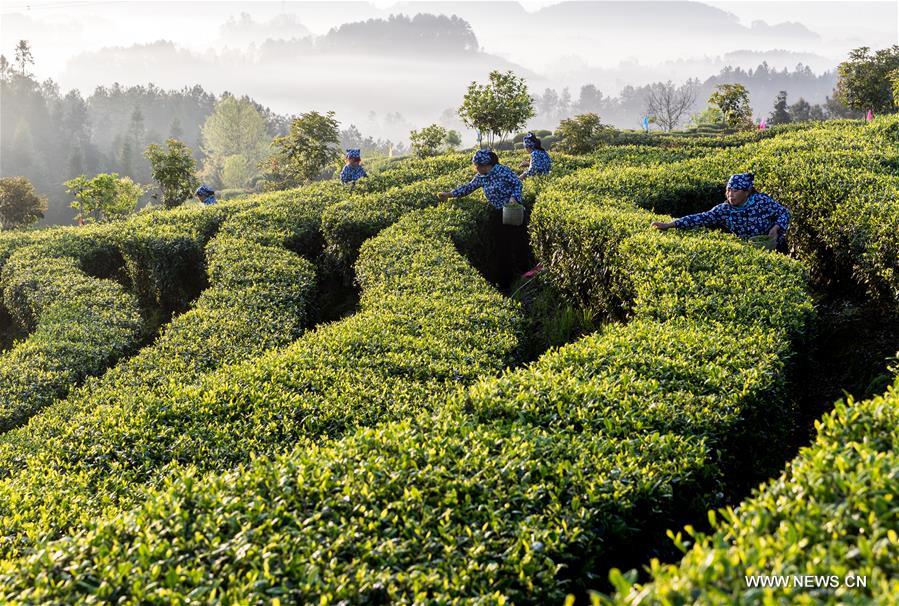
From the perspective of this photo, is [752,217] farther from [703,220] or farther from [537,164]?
[537,164]

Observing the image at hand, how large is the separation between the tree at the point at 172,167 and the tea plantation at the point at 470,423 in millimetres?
13762

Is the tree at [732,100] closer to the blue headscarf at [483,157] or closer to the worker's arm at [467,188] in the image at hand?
the worker's arm at [467,188]

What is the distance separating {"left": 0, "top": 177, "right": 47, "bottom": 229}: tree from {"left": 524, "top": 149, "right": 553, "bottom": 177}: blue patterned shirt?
1227 inches

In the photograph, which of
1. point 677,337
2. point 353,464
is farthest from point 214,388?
point 677,337

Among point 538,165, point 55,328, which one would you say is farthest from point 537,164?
point 55,328

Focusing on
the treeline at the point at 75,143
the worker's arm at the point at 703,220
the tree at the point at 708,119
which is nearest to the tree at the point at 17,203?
the worker's arm at the point at 703,220

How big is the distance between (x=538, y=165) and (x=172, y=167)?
56.9ft

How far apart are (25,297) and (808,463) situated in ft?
49.1

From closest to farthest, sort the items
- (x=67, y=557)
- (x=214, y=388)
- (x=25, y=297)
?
(x=67, y=557) < (x=214, y=388) < (x=25, y=297)

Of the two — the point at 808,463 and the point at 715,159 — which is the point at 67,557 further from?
the point at 715,159

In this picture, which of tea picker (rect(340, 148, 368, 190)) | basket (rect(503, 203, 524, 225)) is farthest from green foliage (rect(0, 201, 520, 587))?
tea picker (rect(340, 148, 368, 190))

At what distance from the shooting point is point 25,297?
1358cm

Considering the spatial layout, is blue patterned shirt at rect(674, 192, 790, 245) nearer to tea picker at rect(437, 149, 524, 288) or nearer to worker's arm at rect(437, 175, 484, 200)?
tea picker at rect(437, 149, 524, 288)
